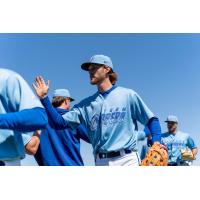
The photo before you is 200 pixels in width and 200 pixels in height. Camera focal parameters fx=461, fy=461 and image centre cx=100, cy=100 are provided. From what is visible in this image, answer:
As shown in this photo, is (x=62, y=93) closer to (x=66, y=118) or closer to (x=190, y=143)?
(x=66, y=118)

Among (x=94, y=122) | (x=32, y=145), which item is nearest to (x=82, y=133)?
(x=94, y=122)

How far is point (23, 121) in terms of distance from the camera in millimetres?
2182

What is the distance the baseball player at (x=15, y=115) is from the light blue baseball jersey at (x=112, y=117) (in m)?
1.57

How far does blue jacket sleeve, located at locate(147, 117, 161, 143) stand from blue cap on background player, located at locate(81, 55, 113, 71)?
64 centimetres

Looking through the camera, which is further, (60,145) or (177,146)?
(177,146)

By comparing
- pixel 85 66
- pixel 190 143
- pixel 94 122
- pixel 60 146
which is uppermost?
pixel 85 66

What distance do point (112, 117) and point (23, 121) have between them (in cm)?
173

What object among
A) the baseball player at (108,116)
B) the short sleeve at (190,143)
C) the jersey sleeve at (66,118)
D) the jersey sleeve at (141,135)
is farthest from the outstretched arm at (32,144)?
the short sleeve at (190,143)

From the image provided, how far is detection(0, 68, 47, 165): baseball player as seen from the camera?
219 cm

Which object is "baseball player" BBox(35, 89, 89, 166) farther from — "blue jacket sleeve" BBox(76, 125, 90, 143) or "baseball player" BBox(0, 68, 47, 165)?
"baseball player" BBox(0, 68, 47, 165)

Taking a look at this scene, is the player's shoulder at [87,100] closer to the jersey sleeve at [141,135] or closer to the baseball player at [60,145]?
the baseball player at [60,145]

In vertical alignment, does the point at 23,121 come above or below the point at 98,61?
below

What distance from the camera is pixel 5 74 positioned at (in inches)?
89.1

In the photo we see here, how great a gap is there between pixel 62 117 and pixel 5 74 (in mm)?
1841
